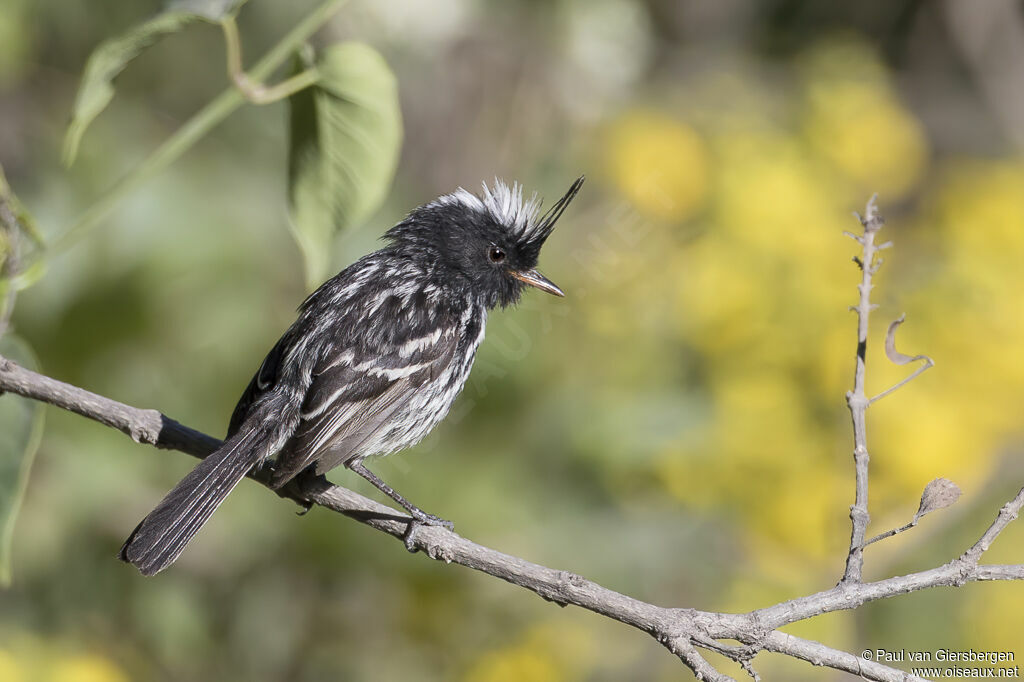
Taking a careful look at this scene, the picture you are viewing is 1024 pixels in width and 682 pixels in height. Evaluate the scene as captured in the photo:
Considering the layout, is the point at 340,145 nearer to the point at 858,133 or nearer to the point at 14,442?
the point at 14,442

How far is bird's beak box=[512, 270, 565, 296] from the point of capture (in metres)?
3.40

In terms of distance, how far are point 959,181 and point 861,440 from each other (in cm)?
341

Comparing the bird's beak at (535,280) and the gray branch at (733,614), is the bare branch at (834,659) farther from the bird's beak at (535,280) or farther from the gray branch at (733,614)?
the bird's beak at (535,280)

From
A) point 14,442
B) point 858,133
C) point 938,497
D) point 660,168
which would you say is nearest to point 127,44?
point 14,442

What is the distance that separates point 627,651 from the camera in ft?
12.7

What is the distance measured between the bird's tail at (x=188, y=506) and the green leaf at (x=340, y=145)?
538mm

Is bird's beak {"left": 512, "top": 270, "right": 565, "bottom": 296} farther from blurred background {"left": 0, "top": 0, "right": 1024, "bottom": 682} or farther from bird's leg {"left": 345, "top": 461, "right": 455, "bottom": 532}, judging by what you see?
bird's leg {"left": 345, "top": 461, "right": 455, "bottom": 532}

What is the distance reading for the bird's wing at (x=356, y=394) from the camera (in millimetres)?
2852

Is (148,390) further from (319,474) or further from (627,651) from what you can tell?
(627,651)

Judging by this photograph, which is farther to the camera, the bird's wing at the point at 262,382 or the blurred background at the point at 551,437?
the blurred background at the point at 551,437

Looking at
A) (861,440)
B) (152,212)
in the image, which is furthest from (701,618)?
(152,212)

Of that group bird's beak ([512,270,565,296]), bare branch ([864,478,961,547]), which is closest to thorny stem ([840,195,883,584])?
bare branch ([864,478,961,547])

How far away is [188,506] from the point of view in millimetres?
2652

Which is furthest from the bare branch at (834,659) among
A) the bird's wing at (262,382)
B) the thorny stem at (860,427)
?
the bird's wing at (262,382)
